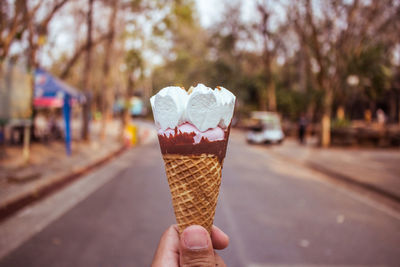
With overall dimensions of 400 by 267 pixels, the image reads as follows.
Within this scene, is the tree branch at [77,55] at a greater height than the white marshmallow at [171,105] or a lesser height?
greater

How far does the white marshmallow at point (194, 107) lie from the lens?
1.44 metres

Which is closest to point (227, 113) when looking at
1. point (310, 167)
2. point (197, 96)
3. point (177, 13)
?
point (197, 96)

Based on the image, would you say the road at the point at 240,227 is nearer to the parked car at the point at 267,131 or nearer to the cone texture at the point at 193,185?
the cone texture at the point at 193,185

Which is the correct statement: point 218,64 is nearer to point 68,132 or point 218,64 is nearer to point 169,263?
point 68,132

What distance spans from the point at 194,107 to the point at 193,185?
0.45 m

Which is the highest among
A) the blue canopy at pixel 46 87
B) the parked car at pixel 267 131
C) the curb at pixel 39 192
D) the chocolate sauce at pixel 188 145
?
the blue canopy at pixel 46 87

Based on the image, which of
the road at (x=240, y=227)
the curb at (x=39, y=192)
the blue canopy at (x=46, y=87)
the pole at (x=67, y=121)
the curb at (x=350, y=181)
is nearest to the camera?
the road at (x=240, y=227)

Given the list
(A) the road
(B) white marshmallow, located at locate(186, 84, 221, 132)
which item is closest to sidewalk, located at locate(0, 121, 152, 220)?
(A) the road

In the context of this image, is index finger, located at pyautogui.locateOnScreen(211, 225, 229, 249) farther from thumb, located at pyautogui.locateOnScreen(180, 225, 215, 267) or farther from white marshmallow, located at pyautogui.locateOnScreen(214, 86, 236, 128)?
white marshmallow, located at pyautogui.locateOnScreen(214, 86, 236, 128)

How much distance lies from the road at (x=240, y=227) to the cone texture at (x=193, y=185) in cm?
232

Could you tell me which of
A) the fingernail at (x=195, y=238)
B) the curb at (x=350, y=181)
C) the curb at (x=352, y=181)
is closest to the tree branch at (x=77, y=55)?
the curb at (x=350, y=181)

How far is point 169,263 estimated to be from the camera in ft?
5.09

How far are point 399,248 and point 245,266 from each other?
7.72 feet

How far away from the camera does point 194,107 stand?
145 centimetres
